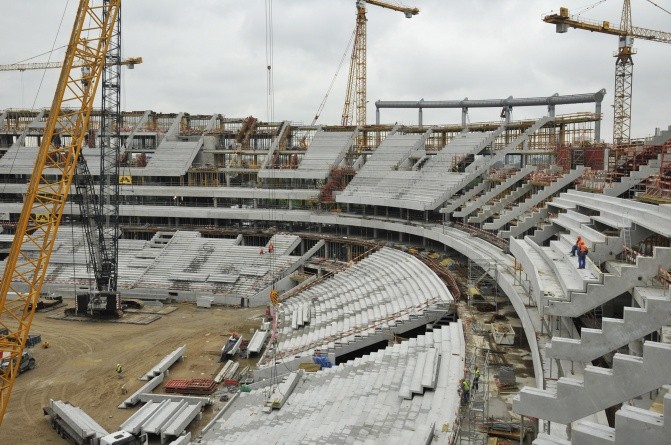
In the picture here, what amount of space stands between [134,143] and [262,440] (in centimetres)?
6031

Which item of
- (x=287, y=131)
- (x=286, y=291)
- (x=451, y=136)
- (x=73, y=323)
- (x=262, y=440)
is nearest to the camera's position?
(x=262, y=440)

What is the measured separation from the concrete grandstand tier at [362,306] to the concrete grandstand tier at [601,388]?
46.3ft

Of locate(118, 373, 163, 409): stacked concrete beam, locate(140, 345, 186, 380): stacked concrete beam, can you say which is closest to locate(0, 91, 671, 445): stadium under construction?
locate(118, 373, 163, 409): stacked concrete beam

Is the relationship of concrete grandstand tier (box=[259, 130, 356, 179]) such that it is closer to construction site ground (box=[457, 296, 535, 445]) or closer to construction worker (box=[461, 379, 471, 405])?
construction site ground (box=[457, 296, 535, 445])

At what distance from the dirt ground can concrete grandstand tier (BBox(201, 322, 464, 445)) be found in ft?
10.3

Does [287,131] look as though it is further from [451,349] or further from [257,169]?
[451,349]

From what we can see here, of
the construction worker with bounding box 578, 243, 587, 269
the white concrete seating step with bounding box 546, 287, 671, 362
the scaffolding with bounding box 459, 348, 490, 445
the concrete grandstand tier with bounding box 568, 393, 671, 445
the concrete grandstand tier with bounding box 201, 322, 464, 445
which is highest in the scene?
the construction worker with bounding box 578, 243, 587, 269

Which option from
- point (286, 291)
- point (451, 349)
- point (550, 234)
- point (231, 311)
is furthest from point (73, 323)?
point (550, 234)

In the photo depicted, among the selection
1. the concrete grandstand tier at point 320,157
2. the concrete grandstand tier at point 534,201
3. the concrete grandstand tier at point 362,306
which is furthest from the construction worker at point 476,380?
the concrete grandstand tier at point 320,157

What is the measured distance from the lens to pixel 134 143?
70250 millimetres

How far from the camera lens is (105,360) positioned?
30000 millimetres

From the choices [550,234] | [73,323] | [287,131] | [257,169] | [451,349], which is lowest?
[73,323]

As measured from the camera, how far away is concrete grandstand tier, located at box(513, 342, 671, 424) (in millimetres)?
10234

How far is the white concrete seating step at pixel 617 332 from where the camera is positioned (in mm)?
11859
